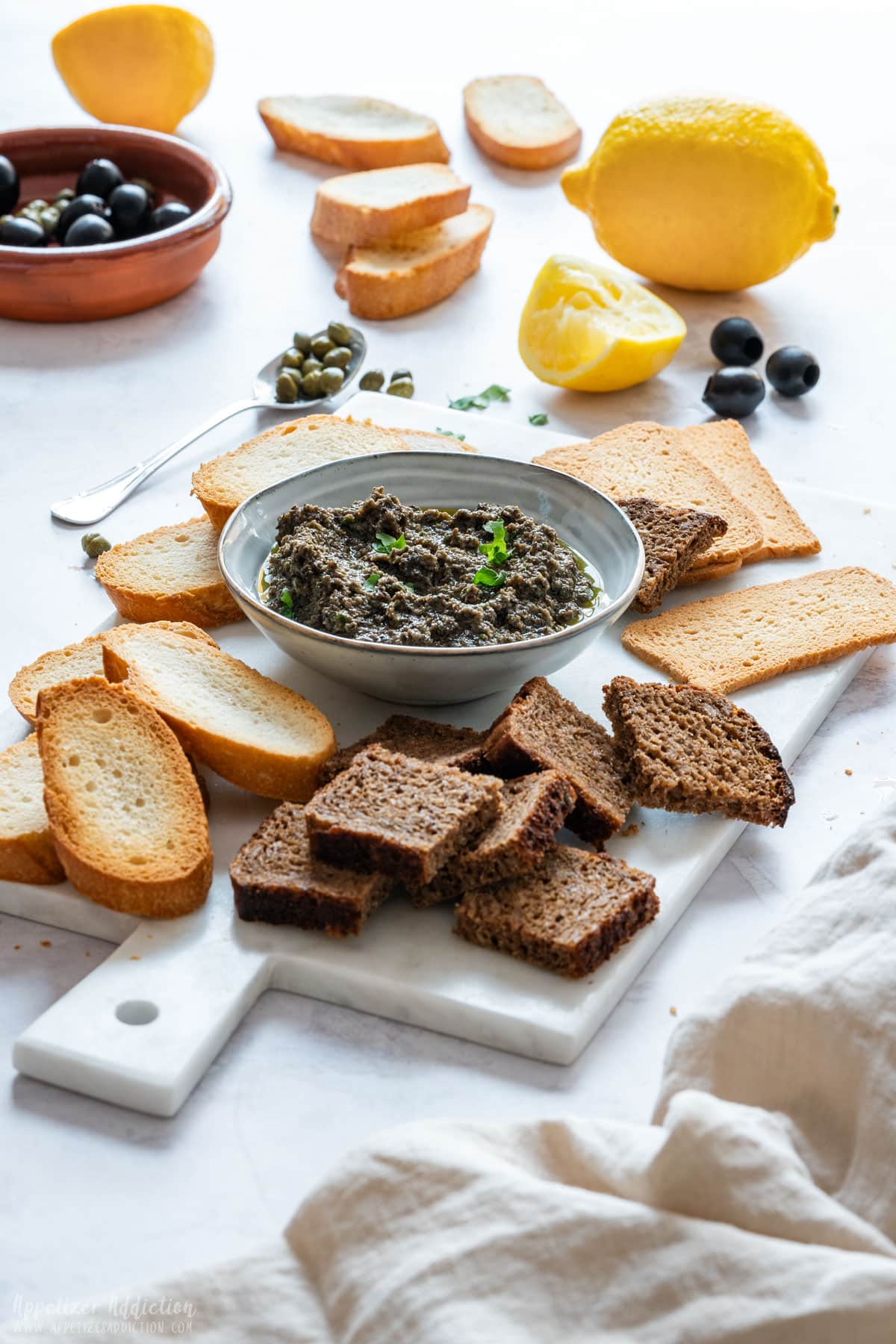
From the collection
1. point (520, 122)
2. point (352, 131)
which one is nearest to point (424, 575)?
point (352, 131)

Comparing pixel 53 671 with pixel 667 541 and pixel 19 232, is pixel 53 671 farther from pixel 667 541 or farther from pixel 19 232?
pixel 19 232

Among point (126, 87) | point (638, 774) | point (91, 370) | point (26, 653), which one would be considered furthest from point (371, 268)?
point (638, 774)

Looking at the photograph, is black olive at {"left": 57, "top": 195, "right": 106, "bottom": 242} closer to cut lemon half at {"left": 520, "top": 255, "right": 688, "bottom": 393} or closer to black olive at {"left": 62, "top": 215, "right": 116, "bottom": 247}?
black olive at {"left": 62, "top": 215, "right": 116, "bottom": 247}

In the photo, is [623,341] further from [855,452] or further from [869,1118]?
[869,1118]

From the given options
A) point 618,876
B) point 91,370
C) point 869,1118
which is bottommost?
point 91,370

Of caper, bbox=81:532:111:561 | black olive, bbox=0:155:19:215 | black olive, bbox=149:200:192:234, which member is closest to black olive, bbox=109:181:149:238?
black olive, bbox=149:200:192:234
